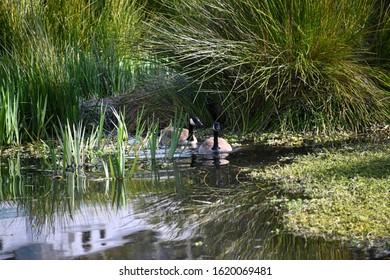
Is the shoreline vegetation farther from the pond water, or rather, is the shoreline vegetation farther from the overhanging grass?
the pond water

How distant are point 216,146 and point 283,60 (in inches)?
54.3

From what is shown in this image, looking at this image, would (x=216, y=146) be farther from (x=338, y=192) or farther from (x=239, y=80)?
(x=338, y=192)

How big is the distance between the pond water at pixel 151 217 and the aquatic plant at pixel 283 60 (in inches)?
64.5

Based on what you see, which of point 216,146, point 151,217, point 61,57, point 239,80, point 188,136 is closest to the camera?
point 151,217

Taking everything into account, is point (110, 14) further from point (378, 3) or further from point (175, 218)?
point (175, 218)

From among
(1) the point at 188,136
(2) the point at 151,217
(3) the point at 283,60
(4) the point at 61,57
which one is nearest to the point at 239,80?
(3) the point at 283,60

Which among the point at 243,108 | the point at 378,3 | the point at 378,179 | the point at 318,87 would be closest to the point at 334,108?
the point at 318,87

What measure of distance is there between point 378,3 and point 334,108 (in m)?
1.96

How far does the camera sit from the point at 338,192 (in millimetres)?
5777

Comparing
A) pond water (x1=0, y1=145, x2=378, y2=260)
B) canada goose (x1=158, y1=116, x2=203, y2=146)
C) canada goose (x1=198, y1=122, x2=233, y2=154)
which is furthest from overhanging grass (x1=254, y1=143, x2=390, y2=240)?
canada goose (x1=158, y1=116, x2=203, y2=146)

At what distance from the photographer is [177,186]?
20.9 feet

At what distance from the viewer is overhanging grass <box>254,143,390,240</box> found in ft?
16.1
